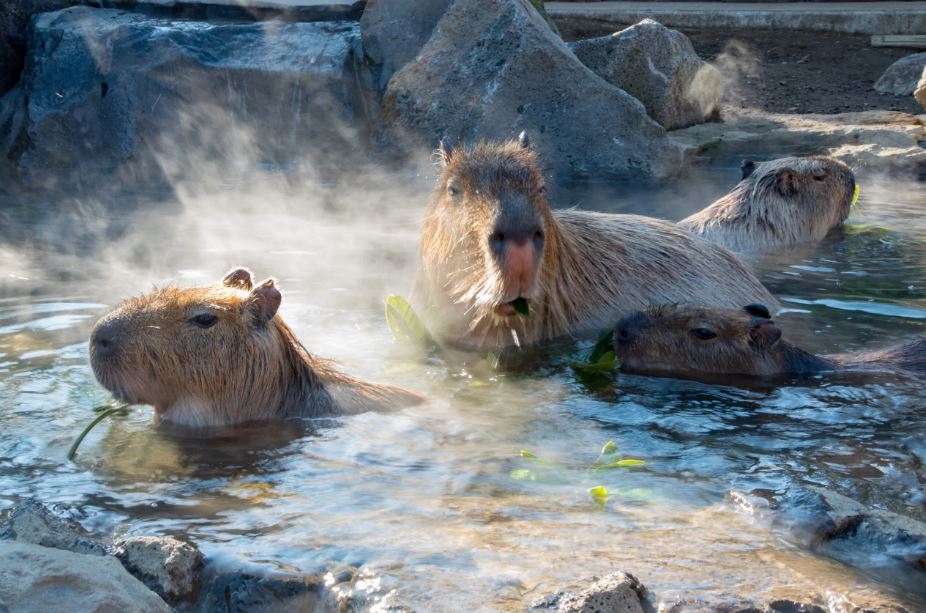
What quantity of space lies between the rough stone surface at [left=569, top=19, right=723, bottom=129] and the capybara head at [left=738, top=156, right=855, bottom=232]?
121 inches

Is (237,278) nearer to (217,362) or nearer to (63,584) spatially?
(217,362)

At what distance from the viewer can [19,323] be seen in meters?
5.77

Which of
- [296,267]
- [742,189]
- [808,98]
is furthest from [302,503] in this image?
[808,98]

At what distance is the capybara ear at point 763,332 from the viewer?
518 cm

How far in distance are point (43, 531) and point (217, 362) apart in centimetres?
137

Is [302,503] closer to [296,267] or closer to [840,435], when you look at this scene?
[840,435]

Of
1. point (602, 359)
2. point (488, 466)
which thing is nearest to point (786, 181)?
point (602, 359)

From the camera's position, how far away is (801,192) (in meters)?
8.35

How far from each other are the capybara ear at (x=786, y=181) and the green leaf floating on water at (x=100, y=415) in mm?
5346

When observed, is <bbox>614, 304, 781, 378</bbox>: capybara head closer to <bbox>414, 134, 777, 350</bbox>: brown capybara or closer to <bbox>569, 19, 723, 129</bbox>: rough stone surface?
<bbox>414, 134, 777, 350</bbox>: brown capybara

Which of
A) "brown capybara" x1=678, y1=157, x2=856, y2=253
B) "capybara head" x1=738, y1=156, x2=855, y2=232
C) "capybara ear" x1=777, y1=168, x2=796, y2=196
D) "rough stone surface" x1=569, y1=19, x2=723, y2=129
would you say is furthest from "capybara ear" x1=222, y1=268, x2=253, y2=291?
"rough stone surface" x1=569, y1=19, x2=723, y2=129

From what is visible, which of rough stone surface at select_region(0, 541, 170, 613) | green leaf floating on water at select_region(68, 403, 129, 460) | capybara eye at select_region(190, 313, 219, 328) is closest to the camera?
rough stone surface at select_region(0, 541, 170, 613)

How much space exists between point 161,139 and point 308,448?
7.33 metres

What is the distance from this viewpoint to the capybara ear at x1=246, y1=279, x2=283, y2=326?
4.28m
